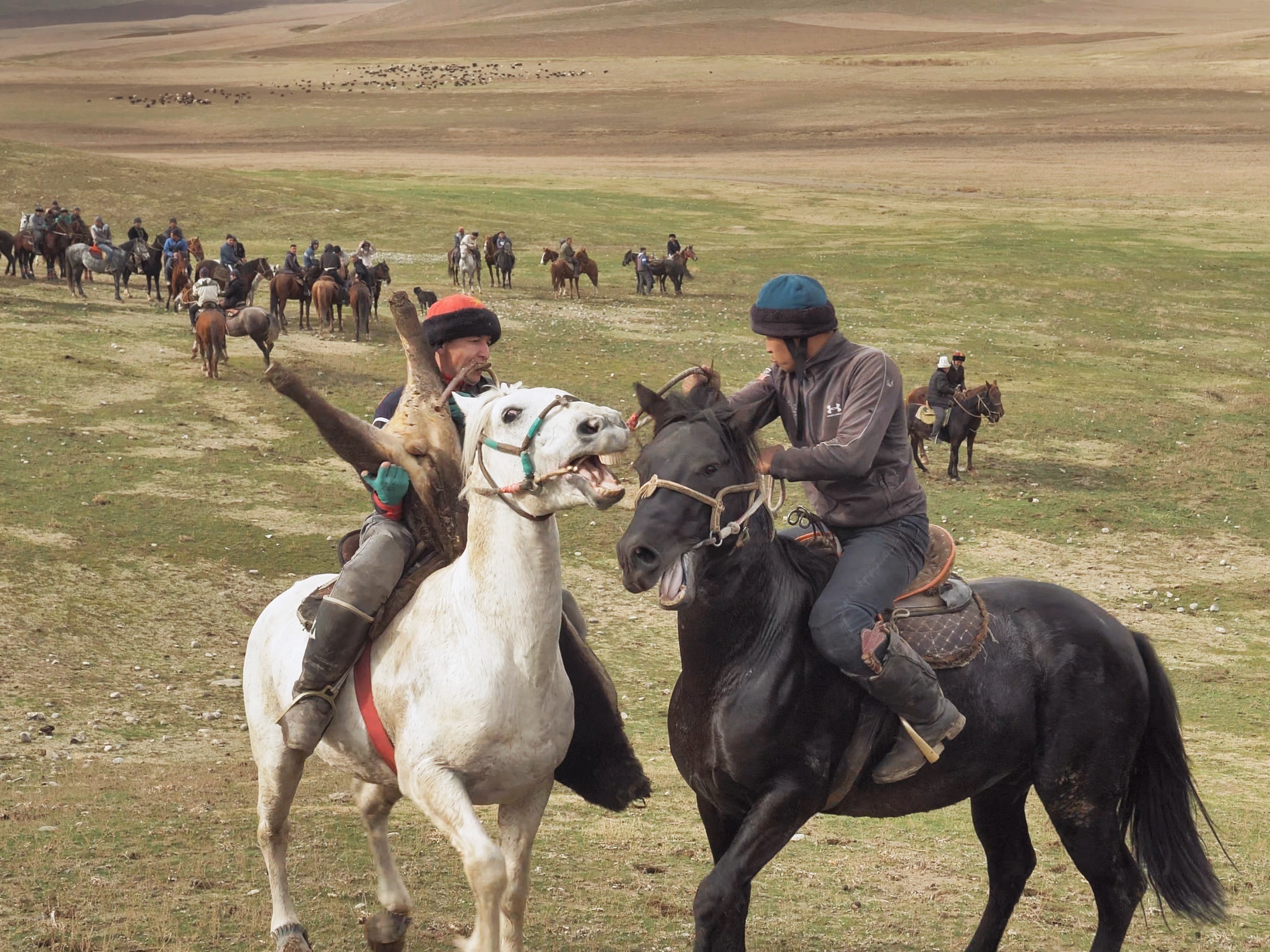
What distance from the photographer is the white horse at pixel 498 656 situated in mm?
5320

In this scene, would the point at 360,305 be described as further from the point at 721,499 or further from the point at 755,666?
the point at 721,499

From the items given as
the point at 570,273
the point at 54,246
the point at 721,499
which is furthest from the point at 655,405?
the point at 54,246

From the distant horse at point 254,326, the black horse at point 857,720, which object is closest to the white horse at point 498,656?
the black horse at point 857,720

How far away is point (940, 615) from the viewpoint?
6.44 metres

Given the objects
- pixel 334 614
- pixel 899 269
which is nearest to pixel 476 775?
pixel 334 614

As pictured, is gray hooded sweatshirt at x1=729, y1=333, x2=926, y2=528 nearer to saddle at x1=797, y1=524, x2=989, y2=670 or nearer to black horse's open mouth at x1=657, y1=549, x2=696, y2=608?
saddle at x1=797, y1=524, x2=989, y2=670

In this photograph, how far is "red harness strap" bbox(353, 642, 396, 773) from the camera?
19.8ft

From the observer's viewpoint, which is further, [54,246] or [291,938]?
[54,246]

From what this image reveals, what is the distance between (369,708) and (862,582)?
2.27 metres

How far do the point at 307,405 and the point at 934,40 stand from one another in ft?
498

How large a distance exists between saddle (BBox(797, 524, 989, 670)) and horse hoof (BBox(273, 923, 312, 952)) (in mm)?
3047

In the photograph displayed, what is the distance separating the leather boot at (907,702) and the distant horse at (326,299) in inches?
1078

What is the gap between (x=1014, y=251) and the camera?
4556 cm

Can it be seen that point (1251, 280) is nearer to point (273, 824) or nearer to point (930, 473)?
point (930, 473)
